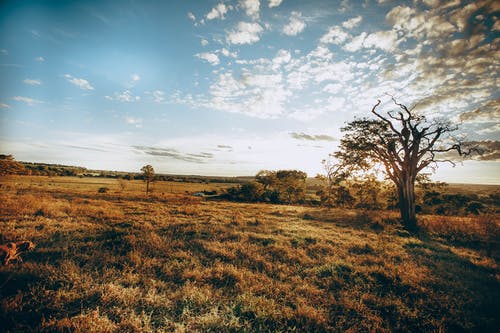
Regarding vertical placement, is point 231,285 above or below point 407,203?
below

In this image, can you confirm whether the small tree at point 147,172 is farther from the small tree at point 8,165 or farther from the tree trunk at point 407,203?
the tree trunk at point 407,203

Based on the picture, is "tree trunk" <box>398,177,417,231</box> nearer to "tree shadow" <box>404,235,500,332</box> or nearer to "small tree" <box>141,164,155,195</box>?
"tree shadow" <box>404,235,500,332</box>

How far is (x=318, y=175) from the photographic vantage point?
37.4 m

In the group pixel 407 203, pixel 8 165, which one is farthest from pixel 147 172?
pixel 407 203

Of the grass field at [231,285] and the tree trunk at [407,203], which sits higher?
the tree trunk at [407,203]

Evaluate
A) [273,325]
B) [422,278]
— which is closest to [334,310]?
[273,325]

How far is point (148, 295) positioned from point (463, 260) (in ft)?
42.6

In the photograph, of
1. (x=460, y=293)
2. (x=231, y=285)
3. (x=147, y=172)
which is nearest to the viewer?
(x=231, y=285)

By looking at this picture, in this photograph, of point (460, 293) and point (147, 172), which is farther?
point (147, 172)

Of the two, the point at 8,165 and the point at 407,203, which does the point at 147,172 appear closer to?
the point at 8,165

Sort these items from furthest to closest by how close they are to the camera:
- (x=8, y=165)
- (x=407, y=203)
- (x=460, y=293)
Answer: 1. (x=8, y=165)
2. (x=407, y=203)
3. (x=460, y=293)

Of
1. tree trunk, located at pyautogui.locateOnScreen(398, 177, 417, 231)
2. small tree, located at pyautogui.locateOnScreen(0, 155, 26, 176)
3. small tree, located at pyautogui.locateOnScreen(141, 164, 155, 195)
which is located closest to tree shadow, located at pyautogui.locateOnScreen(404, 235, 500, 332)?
tree trunk, located at pyautogui.locateOnScreen(398, 177, 417, 231)

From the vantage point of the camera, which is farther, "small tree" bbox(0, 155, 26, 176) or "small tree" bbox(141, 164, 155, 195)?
"small tree" bbox(141, 164, 155, 195)

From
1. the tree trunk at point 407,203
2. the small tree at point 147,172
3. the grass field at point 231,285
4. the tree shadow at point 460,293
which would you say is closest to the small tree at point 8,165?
the grass field at point 231,285
